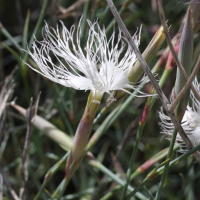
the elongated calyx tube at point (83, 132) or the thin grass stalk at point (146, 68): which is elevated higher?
the thin grass stalk at point (146, 68)

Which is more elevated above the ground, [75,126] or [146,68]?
[146,68]

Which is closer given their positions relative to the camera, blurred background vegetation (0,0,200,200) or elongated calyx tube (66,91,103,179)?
elongated calyx tube (66,91,103,179)

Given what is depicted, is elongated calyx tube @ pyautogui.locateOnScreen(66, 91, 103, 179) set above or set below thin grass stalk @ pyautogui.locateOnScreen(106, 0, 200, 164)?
below

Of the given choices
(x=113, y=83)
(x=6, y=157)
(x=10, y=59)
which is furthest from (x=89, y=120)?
(x=10, y=59)

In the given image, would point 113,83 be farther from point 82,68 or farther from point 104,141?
point 104,141

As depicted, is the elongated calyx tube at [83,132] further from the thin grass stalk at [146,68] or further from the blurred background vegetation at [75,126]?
the blurred background vegetation at [75,126]

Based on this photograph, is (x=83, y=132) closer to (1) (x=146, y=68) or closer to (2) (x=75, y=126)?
(1) (x=146, y=68)

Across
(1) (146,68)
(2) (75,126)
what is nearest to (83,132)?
(1) (146,68)

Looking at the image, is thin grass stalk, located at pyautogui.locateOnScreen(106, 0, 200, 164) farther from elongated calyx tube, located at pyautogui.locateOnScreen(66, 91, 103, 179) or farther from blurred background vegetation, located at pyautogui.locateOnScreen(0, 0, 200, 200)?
blurred background vegetation, located at pyautogui.locateOnScreen(0, 0, 200, 200)

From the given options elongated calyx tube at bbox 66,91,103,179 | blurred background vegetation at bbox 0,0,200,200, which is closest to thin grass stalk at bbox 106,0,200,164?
elongated calyx tube at bbox 66,91,103,179

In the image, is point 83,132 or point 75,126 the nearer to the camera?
point 83,132

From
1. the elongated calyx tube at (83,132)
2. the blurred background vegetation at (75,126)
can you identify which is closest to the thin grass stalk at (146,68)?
the elongated calyx tube at (83,132)
